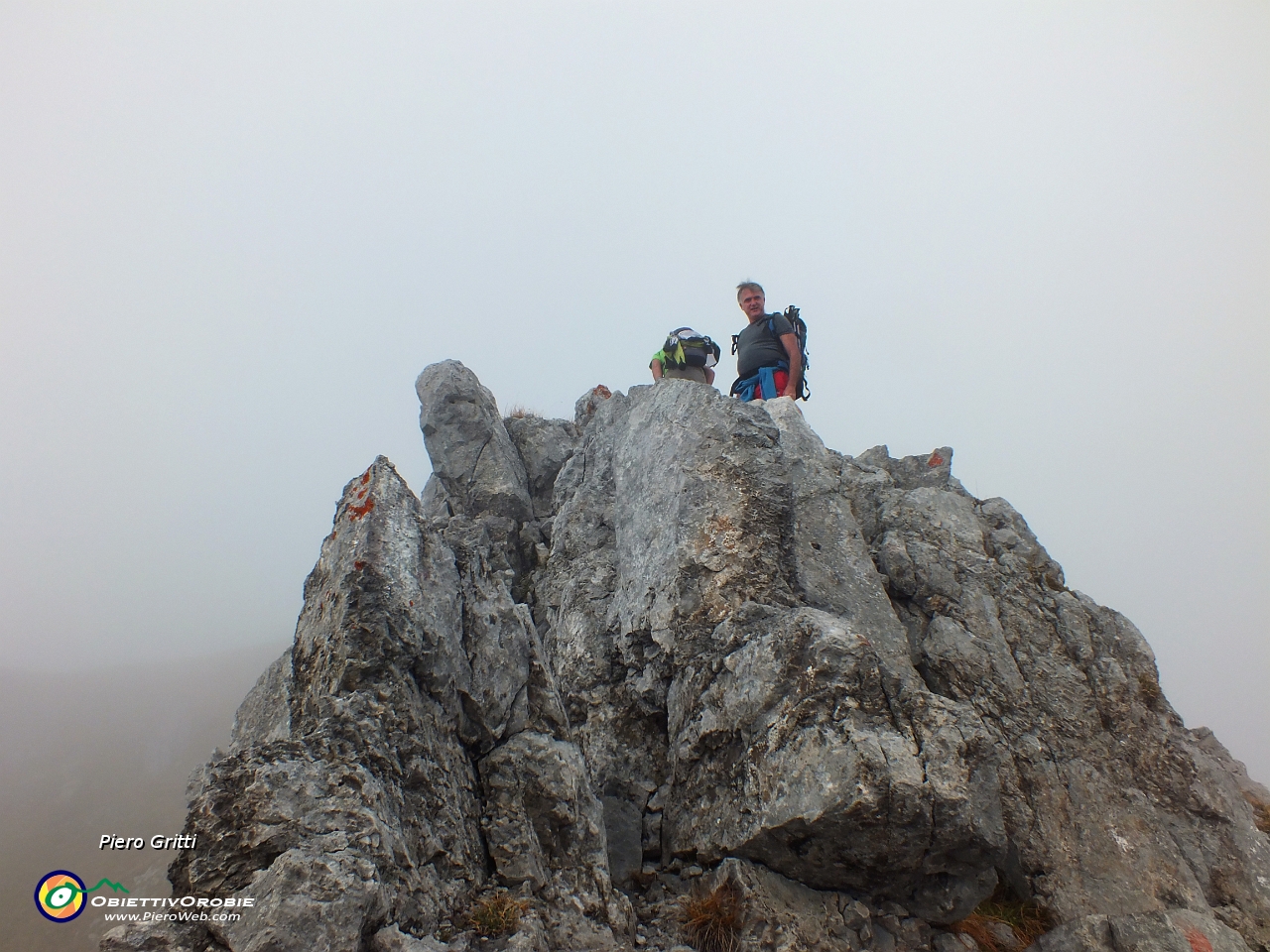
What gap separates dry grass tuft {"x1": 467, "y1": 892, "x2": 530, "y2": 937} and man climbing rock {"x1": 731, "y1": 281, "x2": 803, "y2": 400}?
13.4m

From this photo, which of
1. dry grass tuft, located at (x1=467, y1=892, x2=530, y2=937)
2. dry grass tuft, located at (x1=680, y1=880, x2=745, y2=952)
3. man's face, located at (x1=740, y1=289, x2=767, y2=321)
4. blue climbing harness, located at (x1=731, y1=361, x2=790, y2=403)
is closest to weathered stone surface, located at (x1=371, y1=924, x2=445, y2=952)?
dry grass tuft, located at (x1=467, y1=892, x2=530, y2=937)

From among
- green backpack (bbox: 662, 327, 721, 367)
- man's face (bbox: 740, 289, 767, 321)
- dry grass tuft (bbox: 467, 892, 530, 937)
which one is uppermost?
man's face (bbox: 740, 289, 767, 321)

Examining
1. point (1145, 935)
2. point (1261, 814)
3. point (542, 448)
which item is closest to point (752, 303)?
point (542, 448)

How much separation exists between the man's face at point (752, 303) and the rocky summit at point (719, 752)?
5.30 m

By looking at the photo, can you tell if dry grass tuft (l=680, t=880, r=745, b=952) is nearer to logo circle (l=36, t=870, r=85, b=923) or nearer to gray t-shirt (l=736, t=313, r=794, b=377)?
logo circle (l=36, t=870, r=85, b=923)

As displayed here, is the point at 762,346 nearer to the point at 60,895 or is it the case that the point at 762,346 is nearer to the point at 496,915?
the point at 496,915

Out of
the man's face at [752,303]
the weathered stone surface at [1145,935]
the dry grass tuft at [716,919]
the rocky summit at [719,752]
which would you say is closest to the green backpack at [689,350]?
the man's face at [752,303]

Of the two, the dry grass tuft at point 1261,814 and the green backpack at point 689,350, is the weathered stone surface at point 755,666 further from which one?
the dry grass tuft at point 1261,814

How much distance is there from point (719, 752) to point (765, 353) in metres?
11.2

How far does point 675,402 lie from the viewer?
13.2 metres

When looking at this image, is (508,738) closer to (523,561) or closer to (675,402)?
(675,402)

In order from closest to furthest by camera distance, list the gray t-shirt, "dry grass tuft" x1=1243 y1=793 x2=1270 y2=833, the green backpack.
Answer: "dry grass tuft" x1=1243 y1=793 x2=1270 y2=833 → the green backpack → the gray t-shirt

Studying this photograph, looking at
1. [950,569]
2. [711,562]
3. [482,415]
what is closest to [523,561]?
[482,415]

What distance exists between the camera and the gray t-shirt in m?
17.0
